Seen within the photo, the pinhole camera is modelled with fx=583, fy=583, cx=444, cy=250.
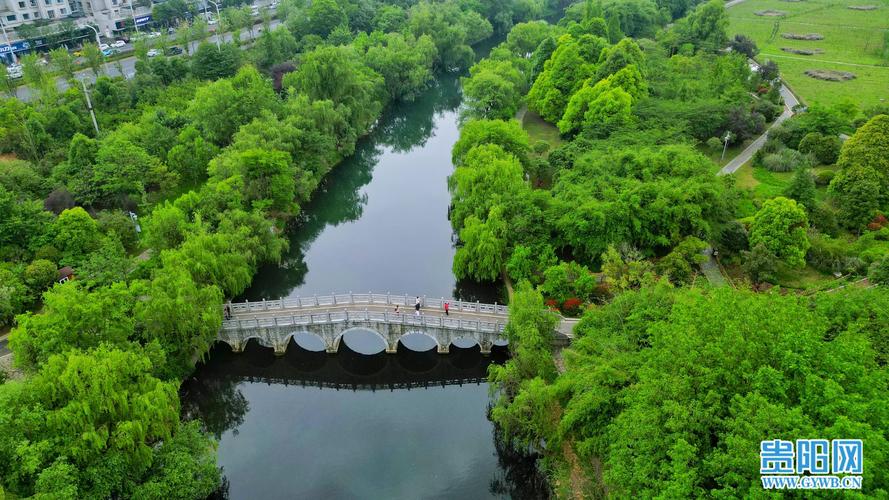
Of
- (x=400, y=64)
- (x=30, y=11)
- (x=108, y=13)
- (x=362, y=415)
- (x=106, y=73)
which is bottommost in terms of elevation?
(x=362, y=415)

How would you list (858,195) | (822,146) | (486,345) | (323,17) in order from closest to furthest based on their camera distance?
(486,345), (858,195), (822,146), (323,17)

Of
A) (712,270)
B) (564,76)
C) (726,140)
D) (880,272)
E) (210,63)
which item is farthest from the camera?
(210,63)

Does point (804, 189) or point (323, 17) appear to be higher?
point (323, 17)

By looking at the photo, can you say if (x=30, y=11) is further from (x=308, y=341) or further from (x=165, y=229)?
(x=308, y=341)

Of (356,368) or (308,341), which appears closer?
(356,368)

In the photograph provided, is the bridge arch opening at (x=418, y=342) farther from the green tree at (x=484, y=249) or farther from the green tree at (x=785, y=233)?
the green tree at (x=785, y=233)

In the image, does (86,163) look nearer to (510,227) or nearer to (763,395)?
(510,227)

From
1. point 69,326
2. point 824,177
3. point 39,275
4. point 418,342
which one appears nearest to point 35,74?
point 39,275

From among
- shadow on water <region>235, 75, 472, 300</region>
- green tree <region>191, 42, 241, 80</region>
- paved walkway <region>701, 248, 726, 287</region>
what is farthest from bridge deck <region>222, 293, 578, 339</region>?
green tree <region>191, 42, 241, 80</region>

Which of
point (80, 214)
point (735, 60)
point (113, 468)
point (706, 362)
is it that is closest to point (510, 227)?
point (706, 362)
